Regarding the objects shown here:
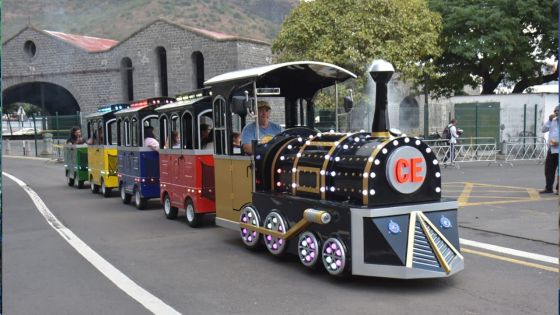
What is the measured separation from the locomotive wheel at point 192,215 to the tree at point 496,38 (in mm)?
22163

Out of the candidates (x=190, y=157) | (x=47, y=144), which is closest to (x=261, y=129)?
(x=190, y=157)

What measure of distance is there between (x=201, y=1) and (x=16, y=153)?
6237 cm

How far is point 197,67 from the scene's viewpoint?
37375 millimetres

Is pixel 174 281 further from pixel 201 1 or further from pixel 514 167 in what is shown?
pixel 201 1

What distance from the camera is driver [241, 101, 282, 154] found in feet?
26.0

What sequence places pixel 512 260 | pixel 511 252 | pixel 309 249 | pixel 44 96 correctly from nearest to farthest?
pixel 309 249, pixel 512 260, pixel 511 252, pixel 44 96

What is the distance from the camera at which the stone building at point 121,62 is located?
35.3 metres

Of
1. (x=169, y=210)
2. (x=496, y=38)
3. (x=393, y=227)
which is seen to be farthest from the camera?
(x=496, y=38)

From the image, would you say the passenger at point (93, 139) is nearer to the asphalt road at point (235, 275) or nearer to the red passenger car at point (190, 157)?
the asphalt road at point (235, 275)

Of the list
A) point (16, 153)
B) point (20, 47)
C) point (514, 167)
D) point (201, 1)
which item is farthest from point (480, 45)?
point (201, 1)

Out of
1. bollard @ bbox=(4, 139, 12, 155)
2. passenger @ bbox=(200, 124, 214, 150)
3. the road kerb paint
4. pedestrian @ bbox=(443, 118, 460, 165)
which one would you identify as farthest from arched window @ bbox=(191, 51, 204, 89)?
the road kerb paint

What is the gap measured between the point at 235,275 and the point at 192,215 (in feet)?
11.4

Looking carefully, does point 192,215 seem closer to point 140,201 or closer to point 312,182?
point 140,201

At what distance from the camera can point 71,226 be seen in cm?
1048
